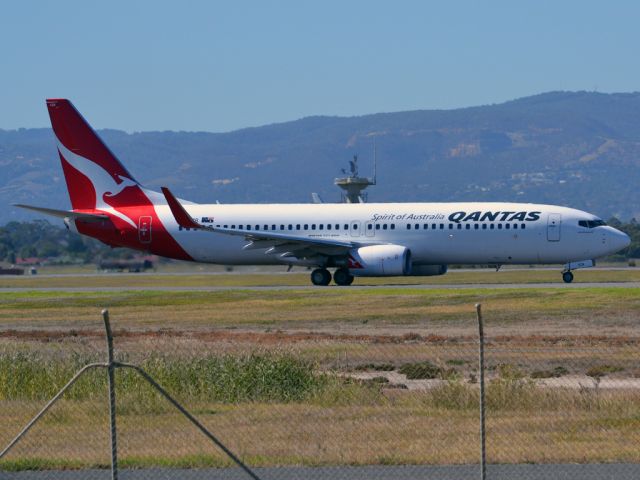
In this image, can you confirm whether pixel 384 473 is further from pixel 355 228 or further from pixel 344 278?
pixel 355 228

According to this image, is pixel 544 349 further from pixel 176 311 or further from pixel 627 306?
pixel 176 311

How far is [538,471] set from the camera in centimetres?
1611

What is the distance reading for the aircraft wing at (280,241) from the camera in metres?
53.2

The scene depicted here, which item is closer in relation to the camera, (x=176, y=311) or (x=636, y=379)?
(x=636, y=379)

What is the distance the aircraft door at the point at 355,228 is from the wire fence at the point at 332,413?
26935 millimetres

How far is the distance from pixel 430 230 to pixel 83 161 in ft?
53.6

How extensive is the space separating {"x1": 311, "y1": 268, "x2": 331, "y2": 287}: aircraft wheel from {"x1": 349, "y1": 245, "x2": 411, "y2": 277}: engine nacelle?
5.20ft

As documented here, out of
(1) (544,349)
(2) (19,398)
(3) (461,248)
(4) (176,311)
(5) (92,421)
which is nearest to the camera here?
(5) (92,421)

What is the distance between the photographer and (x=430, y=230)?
54438 mm

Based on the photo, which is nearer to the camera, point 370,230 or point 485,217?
point 485,217

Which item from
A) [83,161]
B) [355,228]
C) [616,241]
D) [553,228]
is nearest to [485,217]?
[553,228]

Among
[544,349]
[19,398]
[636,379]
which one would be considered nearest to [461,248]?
[544,349]

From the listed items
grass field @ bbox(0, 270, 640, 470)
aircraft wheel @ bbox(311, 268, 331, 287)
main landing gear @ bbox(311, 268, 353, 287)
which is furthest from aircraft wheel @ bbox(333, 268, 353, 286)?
grass field @ bbox(0, 270, 640, 470)

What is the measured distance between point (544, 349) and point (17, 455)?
14.0m
